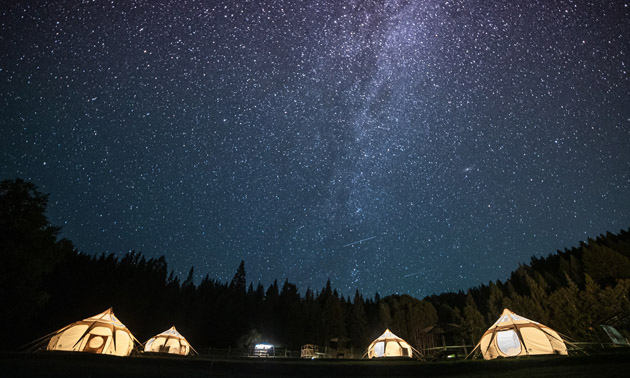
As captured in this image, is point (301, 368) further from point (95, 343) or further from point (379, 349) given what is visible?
point (379, 349)

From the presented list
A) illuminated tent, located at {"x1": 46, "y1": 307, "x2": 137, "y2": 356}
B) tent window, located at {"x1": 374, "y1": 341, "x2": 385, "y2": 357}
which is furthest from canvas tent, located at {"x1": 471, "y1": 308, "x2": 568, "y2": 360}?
illuminated tent, located at {"x1": 46, "y1": 307, "x2": 137, "y2": 356}

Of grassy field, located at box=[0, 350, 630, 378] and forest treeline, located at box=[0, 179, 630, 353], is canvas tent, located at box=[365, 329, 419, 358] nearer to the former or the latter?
forest treeline, located at box=[0, 179, 630, 353]

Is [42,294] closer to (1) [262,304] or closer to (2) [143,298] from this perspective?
(2) [143,298]

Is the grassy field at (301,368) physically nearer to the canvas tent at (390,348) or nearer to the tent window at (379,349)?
the canvas tent at (390,348)

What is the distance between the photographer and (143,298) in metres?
54.0

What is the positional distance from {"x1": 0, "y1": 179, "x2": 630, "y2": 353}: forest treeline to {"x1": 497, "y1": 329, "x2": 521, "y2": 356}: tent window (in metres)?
13.5

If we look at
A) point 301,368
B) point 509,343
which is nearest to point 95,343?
point 301,368

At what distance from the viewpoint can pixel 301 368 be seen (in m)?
12.9

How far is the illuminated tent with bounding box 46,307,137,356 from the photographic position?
18547 millimetres

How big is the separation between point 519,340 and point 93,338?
2545cm

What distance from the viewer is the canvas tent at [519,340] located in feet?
49.9

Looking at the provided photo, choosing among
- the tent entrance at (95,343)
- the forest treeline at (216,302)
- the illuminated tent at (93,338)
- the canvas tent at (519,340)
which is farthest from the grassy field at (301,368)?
the forest treeline at (216,302)

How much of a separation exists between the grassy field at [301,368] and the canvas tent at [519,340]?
315cm

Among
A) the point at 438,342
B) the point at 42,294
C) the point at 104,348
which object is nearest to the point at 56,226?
the point at 42,294
